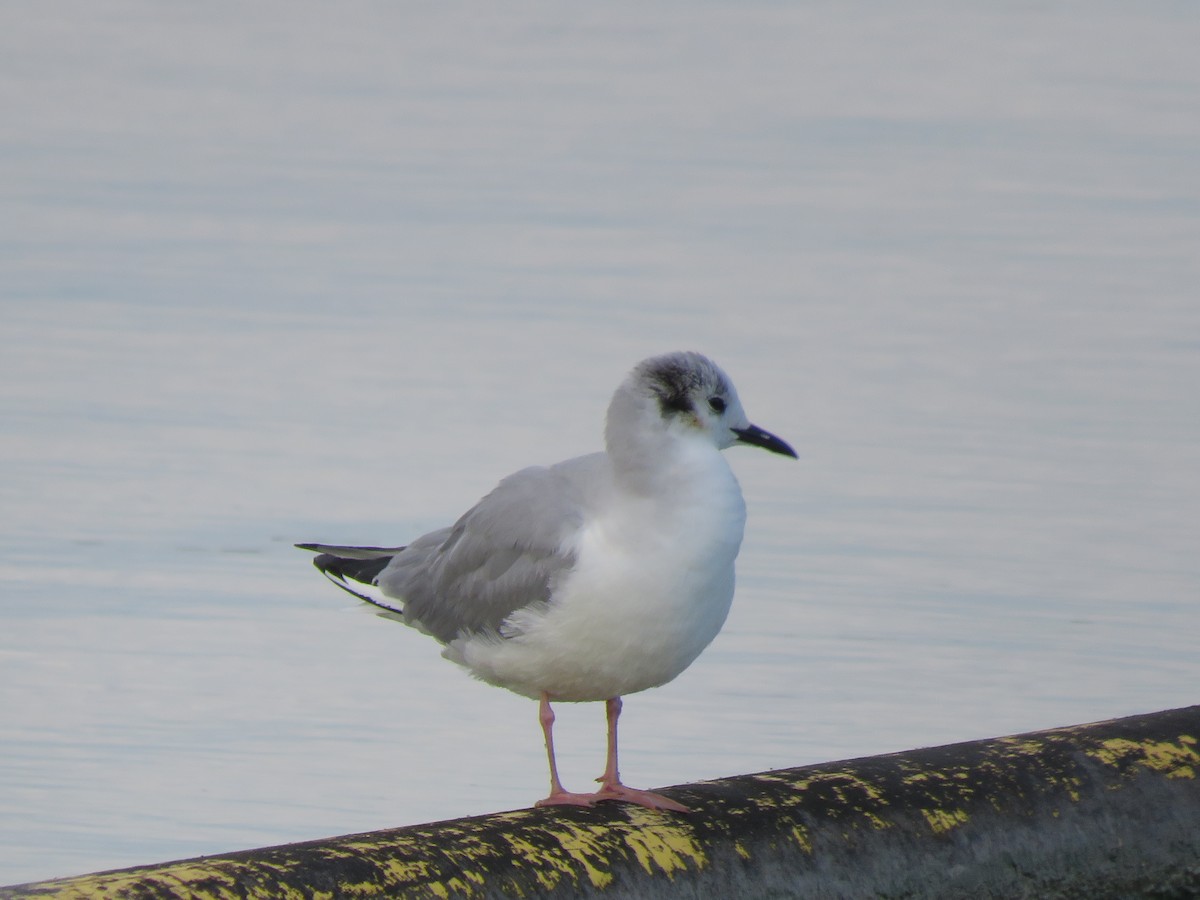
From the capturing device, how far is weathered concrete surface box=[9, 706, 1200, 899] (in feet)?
8.02

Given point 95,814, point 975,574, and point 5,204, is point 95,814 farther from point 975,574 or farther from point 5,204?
point 5,204

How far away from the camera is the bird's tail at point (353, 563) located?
4.34 m

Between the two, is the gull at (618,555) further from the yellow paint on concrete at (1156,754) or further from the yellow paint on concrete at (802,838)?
the yellow paint on concrete at (1156,754)

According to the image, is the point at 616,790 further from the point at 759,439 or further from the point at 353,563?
the point at 353,563

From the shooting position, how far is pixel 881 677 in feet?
18.6

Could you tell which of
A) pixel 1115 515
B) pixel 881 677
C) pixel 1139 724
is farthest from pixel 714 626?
pixel 1115 515

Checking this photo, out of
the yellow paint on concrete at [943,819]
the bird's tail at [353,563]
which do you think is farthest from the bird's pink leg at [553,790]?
the bird's tail at [353,563]

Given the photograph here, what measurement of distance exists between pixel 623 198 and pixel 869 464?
3219 mm

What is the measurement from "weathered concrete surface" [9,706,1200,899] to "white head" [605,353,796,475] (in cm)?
73

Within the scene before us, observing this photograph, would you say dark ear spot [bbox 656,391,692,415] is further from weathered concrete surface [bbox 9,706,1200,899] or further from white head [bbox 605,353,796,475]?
weathered concrete surface [bbox 9,706,1200,899]

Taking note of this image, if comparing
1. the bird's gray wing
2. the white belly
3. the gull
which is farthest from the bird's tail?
the white belly

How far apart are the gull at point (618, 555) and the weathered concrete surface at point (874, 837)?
344 mm

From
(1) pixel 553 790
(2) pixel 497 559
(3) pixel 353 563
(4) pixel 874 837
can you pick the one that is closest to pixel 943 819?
(4) pixel 874 837

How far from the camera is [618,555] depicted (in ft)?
11.0
